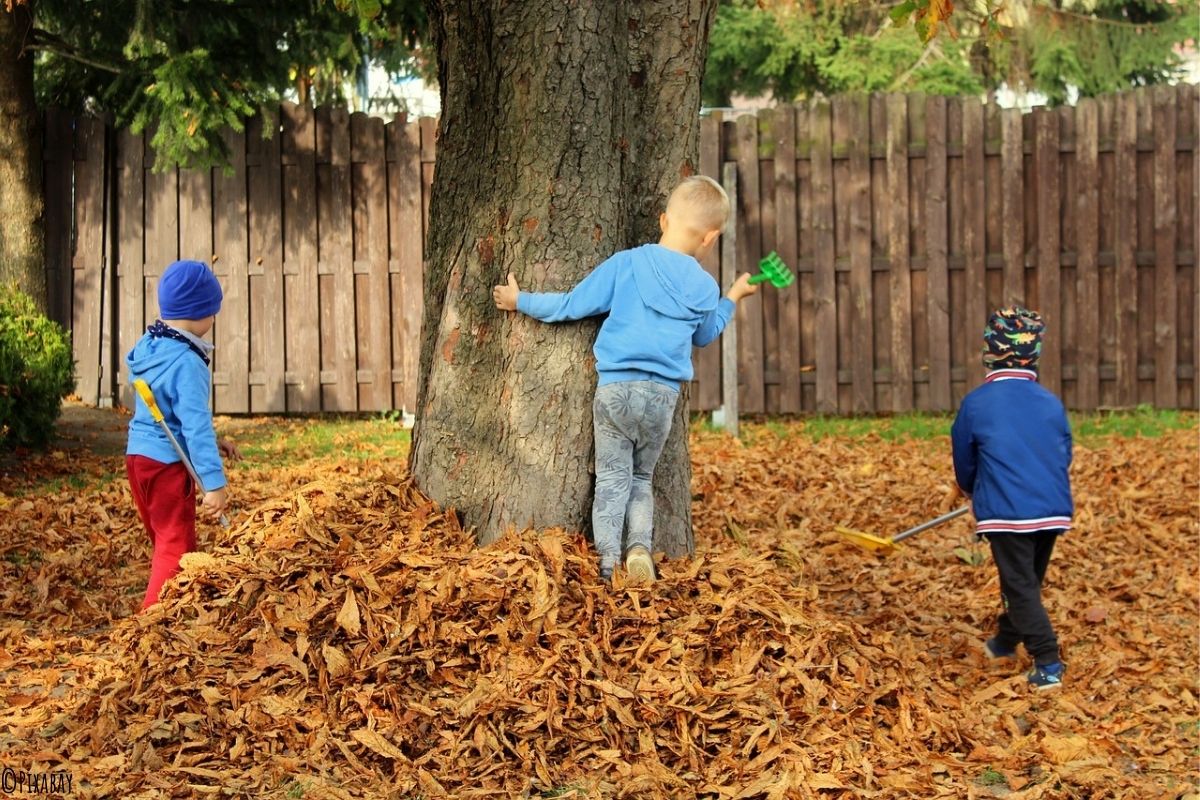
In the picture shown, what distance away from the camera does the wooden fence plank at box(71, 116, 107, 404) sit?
10.9 metres

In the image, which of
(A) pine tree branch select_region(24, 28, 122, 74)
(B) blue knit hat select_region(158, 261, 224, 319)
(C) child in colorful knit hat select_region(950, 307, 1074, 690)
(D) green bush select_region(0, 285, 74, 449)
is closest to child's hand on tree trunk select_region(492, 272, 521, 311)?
(B) blue knit hat select_region(158, 261, 224, 319)

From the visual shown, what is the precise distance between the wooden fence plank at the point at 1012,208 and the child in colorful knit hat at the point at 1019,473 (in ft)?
17.5

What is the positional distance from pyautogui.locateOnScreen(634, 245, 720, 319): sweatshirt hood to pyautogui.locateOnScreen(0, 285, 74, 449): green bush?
16.4 ft

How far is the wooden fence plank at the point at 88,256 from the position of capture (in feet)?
35.8

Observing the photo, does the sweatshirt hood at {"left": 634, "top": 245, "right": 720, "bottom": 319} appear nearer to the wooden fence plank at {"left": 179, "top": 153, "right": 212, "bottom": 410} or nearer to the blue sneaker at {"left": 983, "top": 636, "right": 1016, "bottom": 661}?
the blue sneaker at {"left": 983, "top": 636, "right": 1016, "bottom": 661}

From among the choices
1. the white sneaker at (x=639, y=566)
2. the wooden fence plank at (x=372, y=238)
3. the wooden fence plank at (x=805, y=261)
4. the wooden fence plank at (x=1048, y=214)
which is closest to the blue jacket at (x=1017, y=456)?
the white sneaker at (x=639, y=566)

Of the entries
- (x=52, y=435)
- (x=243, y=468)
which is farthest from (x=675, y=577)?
(x=52, y=435)

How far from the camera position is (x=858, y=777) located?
3799mm

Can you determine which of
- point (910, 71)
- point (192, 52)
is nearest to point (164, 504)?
point (192, 52)

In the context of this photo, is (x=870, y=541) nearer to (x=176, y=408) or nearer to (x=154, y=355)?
(x=176, y=408)

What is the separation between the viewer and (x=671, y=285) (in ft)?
14.5

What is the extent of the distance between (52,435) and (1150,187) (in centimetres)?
858

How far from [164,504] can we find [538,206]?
185 cm

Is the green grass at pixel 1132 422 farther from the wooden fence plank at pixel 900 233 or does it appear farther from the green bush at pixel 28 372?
the green bush at pixel 28 372
